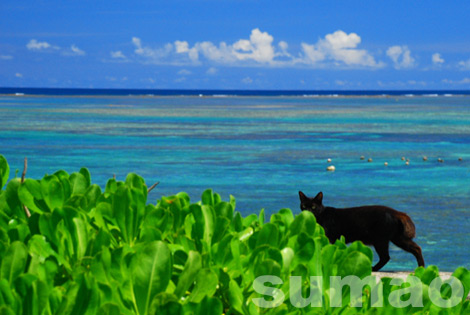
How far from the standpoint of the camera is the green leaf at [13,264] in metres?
1.41

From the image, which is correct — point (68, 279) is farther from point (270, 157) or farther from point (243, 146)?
point (243, 146)

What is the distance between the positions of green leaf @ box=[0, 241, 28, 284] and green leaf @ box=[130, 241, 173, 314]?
0.84ft

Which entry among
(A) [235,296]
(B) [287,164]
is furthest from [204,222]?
(B) [287,164]

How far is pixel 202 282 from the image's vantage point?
1362 mm

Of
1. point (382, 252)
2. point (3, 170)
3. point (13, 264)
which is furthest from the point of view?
point (382, 252)

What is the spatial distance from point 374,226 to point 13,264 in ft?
20.5

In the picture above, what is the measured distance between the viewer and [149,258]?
4.28 ft

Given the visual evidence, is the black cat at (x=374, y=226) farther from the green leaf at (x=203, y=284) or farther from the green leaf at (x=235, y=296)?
the green leaf at (x=203, y=284)

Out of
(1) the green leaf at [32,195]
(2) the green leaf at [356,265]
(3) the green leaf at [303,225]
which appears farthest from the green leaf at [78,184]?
(2) the green leaf at [356,265]

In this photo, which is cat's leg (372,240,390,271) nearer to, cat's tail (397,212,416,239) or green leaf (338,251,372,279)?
cat's tail (397,212,416,239)

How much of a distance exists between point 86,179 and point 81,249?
71cm

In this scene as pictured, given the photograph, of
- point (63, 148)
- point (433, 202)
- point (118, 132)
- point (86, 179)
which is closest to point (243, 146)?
point (63, 148)

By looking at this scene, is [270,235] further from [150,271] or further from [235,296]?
[150,271]

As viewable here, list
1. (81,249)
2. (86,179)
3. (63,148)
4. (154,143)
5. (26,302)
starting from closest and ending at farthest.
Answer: (26,302)
(81,249)
(86,179)
(63,148)
(154,143)
